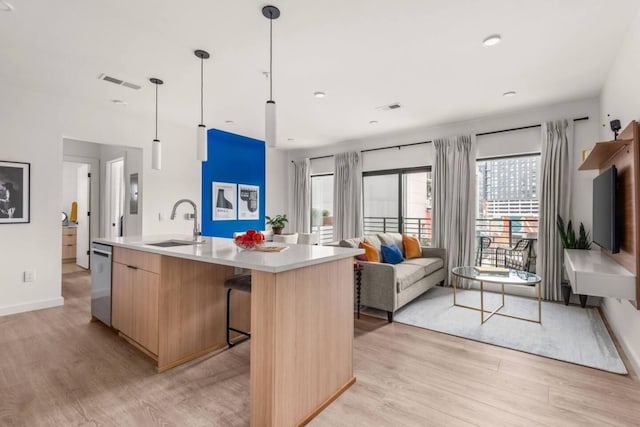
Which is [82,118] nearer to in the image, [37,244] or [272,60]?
[37,244]

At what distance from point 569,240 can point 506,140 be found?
1.64m

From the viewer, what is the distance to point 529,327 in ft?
10.4

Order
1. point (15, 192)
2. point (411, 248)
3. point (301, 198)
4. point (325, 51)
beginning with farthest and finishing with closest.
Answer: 1. point (301, 198)
2. point (411, 248)
3. point (15, 192)
4. point (325, 51)

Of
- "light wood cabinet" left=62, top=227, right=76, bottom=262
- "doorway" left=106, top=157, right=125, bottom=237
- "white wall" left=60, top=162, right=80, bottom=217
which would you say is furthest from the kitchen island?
"white wall" left=60, top=162, right=80, bottom=217

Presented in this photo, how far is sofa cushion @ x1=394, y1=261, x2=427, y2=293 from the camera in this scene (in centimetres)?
350

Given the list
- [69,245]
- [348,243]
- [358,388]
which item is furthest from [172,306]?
[69,245]

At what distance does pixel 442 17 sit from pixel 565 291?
364cm

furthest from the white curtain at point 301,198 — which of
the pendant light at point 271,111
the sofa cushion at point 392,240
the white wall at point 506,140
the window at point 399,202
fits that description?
the pendant light at point 271,111

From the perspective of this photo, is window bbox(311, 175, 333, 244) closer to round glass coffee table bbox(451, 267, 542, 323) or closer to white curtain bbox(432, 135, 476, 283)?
white curtain bbox(432, 135, 476, 283)

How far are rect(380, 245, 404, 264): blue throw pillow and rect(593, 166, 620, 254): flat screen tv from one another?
6.78 feet

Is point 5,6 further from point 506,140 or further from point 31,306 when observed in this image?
point 506,140

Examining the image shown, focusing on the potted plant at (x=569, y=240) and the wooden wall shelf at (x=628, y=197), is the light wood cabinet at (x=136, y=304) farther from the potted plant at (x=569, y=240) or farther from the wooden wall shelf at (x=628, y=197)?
the potted plant at (x=569, y=240)

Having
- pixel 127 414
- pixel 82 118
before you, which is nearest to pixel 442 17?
pixel 127 414

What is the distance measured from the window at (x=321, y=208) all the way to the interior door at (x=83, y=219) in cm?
450
